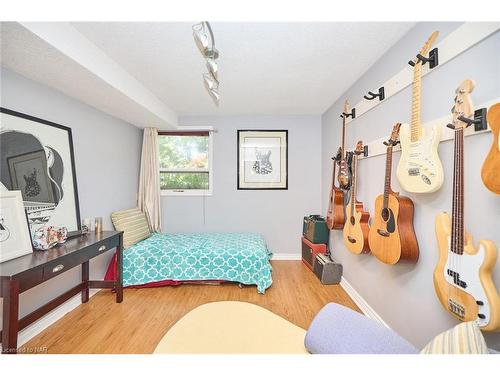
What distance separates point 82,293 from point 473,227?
327 cm

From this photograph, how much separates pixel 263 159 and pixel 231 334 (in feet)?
10.1

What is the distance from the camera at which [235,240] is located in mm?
3158

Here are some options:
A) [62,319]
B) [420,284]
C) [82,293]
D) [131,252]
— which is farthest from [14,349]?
[420,284]

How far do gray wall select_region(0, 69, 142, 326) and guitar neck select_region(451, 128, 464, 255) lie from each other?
9.58 ft

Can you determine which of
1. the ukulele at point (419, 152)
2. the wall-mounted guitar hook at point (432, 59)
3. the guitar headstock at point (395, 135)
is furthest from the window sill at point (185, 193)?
the wall-mounted guitar hook at point (432, 59)

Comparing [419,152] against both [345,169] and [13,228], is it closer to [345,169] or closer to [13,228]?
[345,169]

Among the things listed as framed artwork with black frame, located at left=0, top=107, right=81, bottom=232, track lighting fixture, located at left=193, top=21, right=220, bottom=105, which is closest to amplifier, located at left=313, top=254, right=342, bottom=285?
track lighting fixture, located at left=193, top=21, right=220, bottom=105

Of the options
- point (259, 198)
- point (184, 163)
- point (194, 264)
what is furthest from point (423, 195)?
point (184, 163)

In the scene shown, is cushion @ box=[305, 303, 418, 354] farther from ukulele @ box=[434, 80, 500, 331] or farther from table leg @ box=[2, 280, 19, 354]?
table leg @ box=[2, 280, 19, 354]

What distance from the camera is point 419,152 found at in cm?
136

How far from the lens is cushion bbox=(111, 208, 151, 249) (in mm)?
2844

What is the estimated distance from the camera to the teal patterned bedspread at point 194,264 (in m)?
2.64

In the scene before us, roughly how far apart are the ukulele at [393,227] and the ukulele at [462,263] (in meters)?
0.30

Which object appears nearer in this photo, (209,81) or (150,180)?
(209,81)
